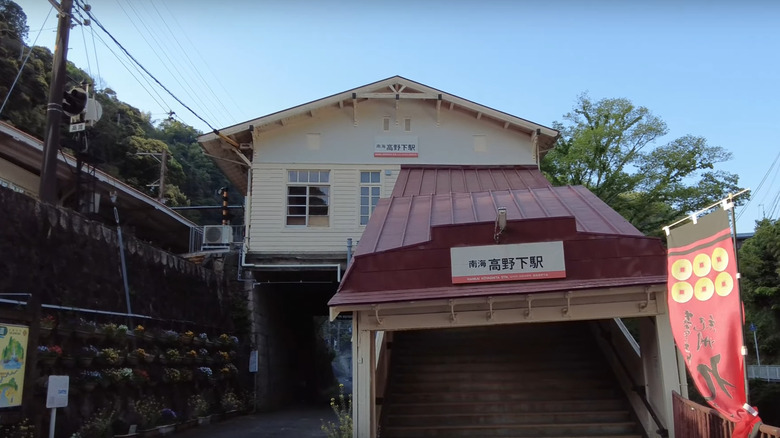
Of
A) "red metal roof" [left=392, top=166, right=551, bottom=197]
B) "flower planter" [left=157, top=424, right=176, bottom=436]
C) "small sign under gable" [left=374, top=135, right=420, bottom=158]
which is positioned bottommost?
"flower planter" [left=157, top=424, right=176, bottom=436]

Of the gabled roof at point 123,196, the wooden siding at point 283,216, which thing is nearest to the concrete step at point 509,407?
the wooden siding at point 283,216

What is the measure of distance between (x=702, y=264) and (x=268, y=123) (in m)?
16.2

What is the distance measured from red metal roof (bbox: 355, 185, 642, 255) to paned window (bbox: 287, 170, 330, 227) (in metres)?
6.69

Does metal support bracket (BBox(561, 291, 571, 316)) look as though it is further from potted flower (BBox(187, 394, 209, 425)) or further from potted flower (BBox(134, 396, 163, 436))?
potted flower (BBox(187, 394, 209, 425))

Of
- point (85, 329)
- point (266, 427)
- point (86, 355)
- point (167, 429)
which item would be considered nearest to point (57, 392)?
point (86, 355)

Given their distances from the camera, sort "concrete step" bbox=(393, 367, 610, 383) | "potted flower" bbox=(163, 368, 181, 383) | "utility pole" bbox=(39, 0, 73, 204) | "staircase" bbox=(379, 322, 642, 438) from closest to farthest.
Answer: "staircase" bbox=(379, 322, 642, 438), "utility pole" bbox=(39, 0, 73, 204), "concrete step" bbox=(393, 367, 610, 383), "potted flower" bbox=(163, 368, 181, 383)

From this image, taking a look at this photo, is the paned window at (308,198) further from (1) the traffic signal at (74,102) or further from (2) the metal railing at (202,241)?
(1) the traffic signal at (74,102)

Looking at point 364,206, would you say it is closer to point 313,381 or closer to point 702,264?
point 313,381

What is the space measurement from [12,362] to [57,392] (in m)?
0.91

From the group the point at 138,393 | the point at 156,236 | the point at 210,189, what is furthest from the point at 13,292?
the point at 210,189

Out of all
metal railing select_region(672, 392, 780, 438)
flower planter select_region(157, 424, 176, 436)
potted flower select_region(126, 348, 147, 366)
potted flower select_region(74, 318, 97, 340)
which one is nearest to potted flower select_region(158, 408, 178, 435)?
flower planter select_region(157, 424, 176, 436)

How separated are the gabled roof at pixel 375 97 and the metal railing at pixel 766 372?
1489 centimetres

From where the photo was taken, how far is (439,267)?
970 centimetres

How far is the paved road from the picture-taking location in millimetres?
12273
